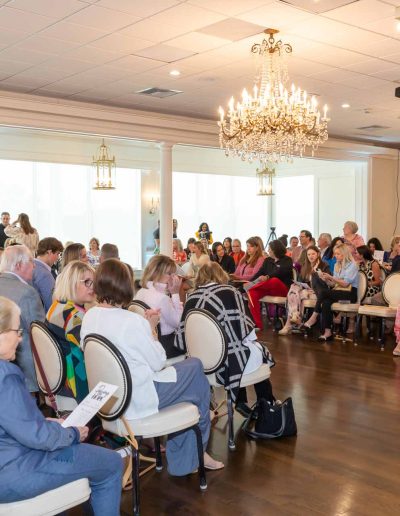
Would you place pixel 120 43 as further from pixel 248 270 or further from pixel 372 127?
pixel 372 127

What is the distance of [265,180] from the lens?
17000mm

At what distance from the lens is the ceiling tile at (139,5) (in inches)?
204

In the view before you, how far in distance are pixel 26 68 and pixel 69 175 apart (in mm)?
6764

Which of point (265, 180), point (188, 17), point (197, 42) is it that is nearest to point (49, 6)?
point (188, 17)

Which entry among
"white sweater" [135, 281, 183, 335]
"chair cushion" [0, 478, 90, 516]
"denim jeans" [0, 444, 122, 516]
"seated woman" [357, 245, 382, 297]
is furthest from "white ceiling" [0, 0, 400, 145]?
"chair cushion" [0, 478, 90, 516]

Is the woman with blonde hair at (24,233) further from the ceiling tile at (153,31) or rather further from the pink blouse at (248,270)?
the ceiling tile at (153,31)

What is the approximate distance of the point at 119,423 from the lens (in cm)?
325

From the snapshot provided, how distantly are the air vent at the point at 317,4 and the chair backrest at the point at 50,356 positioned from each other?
3.43 meters

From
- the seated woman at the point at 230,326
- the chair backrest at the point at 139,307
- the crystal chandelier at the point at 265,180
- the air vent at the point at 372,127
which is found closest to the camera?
the seated woman at the point at 230,326

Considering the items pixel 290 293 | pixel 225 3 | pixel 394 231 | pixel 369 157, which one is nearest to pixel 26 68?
pixel 225 3

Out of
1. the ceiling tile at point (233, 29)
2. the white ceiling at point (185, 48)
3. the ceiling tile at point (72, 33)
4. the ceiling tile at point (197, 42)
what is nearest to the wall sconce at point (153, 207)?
the white ceiling at point (185, 48)

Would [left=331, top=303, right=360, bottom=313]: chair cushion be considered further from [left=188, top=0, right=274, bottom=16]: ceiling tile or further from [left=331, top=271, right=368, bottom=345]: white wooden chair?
[left=188, top=0, right=274, bottom=16]: ceiling tile

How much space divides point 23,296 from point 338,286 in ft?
16.1

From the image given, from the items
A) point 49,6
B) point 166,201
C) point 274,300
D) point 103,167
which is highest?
point 49,6
